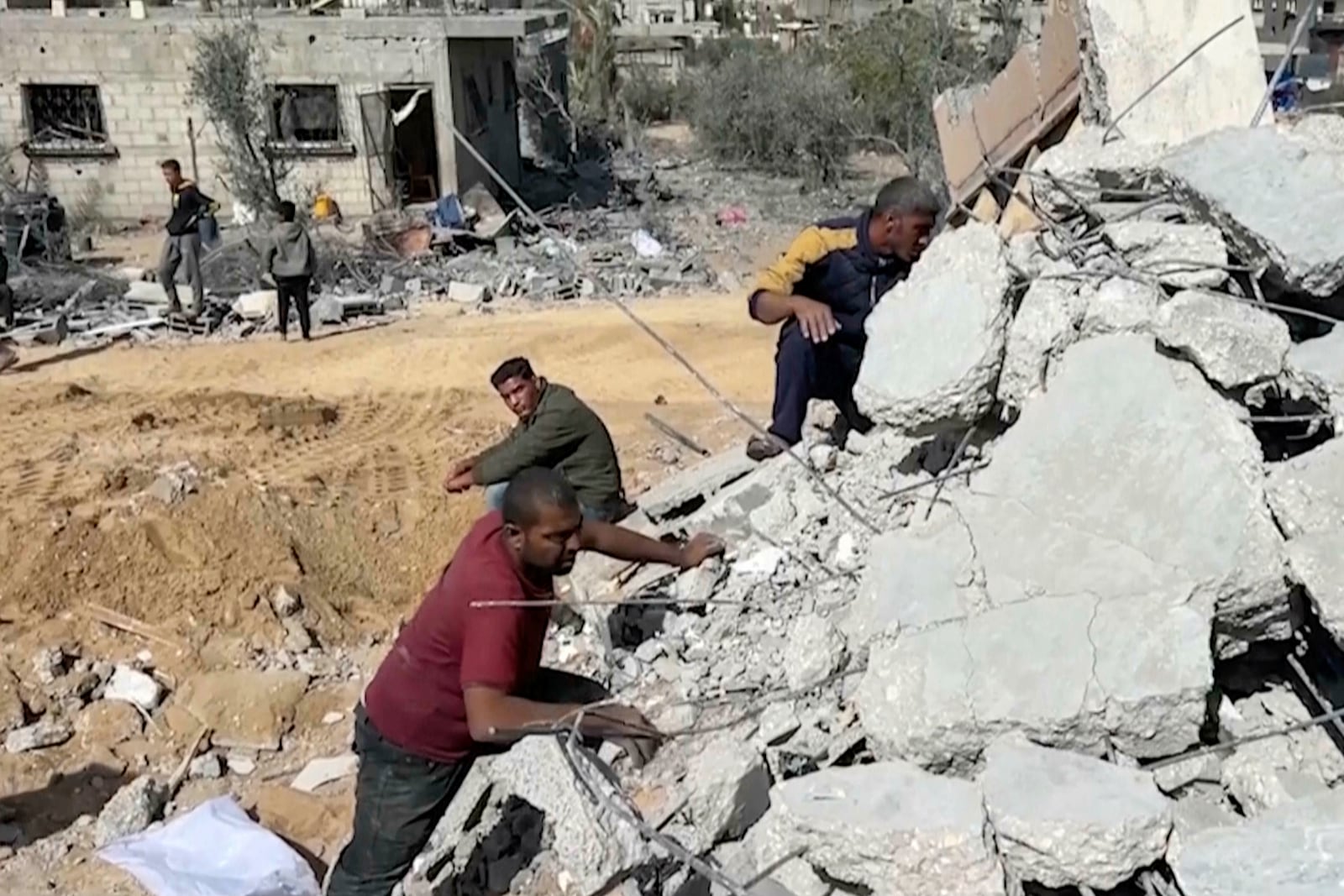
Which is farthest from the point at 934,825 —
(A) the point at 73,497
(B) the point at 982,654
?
(A) the point at 73,497

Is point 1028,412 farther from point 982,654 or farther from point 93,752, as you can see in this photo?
point 93,752

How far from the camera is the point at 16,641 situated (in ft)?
21.9

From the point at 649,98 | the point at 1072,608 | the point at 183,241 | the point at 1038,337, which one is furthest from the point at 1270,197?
the point at 649,98

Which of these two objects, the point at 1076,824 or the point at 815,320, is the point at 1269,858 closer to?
the point at 1076,824

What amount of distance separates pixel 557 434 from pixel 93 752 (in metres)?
2.54

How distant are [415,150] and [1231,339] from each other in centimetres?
1643

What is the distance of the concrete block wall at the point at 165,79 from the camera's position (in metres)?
17.9

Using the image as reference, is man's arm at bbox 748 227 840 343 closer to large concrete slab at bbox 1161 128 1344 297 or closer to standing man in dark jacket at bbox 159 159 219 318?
large concrete slab at bbox 1161 128 1344 297

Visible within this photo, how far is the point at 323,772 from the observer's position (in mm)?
5742

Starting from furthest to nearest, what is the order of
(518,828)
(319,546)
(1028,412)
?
(319,546) < (518,828) < (1028,412)

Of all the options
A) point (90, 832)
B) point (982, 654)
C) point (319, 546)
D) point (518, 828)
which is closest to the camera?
point (982, 654)

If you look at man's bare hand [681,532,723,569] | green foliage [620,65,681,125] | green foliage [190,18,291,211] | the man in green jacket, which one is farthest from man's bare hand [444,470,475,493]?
green foliage [620,65,681,125]

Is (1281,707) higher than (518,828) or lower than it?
higher

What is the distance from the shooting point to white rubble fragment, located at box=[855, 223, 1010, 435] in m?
3.68
